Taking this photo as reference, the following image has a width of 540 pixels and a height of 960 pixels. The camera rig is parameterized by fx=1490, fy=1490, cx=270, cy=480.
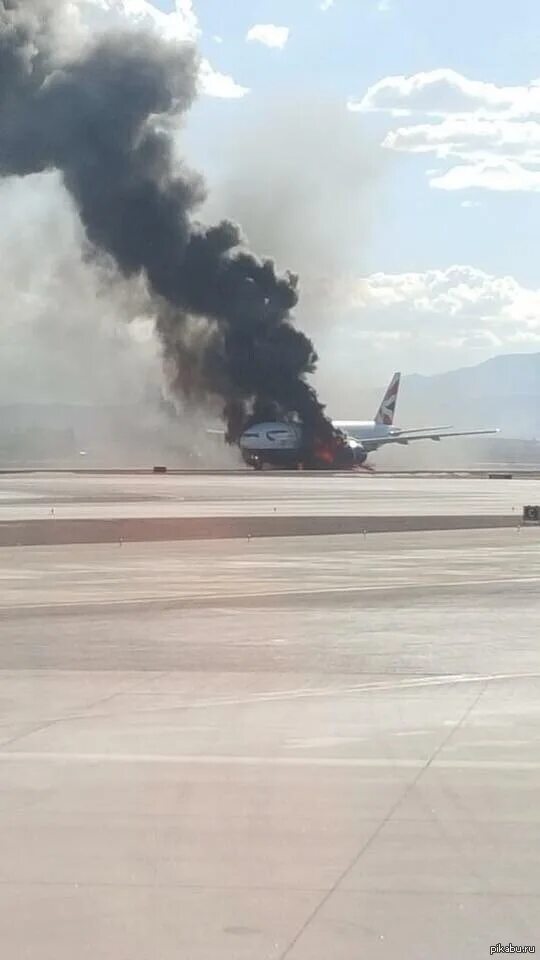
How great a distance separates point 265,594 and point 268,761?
53.9 ft

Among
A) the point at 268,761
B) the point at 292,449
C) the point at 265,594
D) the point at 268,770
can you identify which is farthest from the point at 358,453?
the point at 268,770

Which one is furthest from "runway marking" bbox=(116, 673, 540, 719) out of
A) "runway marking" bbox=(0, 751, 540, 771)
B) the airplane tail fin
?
the airplane tail fin

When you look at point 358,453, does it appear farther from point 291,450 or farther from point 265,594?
point 265,594

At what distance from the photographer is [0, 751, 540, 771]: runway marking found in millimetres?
11805

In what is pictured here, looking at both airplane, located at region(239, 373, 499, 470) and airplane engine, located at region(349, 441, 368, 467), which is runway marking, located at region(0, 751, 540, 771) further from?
airplane engine, located at region(349, 441, 368, 467)

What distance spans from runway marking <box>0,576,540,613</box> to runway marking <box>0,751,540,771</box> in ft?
43.3

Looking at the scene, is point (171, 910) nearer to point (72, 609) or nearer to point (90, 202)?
point (72, 609)

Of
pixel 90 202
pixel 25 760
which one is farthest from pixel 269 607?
pixel 90 202

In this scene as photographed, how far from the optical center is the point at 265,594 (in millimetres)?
28422

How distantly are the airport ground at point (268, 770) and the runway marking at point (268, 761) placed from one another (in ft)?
0.11

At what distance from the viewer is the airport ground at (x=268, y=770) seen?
773cm

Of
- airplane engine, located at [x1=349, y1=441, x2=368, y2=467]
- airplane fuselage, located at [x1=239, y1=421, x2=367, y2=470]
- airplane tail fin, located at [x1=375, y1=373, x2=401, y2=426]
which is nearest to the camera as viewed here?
airplane fuselage, located at [x1=239, y1=421, x2=367, y2=470]

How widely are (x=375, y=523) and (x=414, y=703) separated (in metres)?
41.8

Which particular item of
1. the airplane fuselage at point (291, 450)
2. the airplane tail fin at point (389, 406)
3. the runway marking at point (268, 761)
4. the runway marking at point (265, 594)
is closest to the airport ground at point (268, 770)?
the runway marking at point (268, 761)
